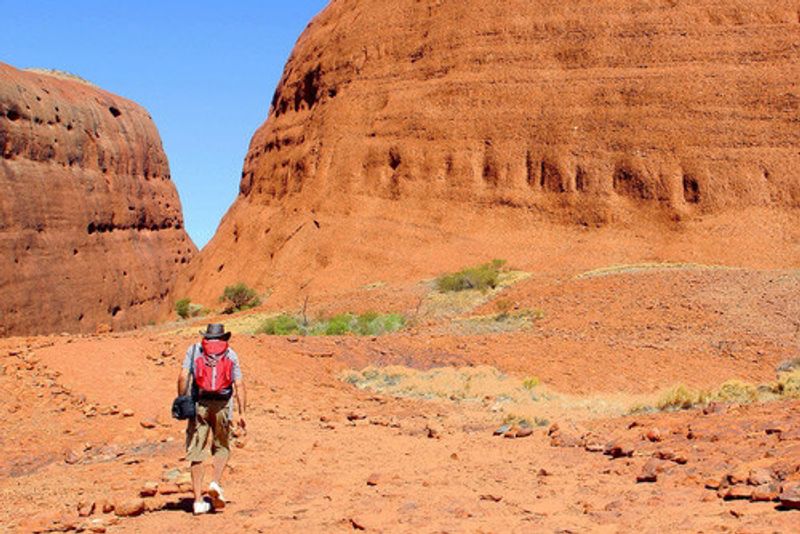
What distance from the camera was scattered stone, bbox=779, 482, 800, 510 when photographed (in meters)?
6.32

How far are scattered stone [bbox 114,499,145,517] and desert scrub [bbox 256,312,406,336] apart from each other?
1333 cm

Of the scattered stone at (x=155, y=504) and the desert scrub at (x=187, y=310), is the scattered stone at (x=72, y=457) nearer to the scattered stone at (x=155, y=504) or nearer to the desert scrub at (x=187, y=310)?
the scattered stone at (x=155, y=504)

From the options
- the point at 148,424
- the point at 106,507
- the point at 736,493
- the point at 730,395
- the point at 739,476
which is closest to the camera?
the point at 736,493

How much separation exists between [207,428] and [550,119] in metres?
28.9

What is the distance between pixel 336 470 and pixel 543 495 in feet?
7.31

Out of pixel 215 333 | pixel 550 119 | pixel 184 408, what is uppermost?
pixel 550 119

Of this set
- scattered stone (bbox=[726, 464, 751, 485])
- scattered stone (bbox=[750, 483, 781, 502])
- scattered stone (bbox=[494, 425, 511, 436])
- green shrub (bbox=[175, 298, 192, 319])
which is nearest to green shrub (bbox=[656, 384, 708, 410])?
scattered stone (bbox=[494, 425, 511, 436])

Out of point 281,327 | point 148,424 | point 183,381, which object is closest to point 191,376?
point 183,381

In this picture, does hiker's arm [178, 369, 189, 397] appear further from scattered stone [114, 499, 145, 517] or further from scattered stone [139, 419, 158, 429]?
scattered stone [139, 419, 158, 429]

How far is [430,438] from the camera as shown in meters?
10.9

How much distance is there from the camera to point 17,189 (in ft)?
144

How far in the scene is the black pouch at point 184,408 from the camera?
801 centimetres

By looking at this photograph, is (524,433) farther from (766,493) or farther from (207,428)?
(766,493)

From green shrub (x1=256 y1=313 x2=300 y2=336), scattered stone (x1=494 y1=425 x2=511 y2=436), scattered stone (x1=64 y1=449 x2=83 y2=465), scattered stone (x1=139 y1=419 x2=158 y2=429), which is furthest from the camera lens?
green shrub (x1=256 y1=313 x2=300 y2=336)
